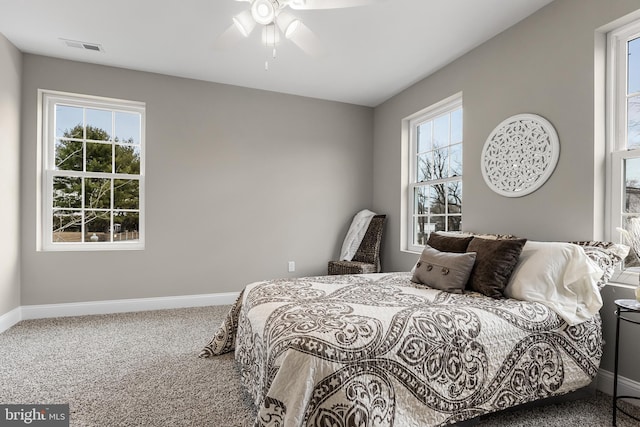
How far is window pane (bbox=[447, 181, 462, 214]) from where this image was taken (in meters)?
3.55

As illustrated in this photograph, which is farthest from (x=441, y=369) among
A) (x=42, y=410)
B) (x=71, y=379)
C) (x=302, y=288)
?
(x=71, y=379)

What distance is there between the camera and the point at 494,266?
7.22 ft

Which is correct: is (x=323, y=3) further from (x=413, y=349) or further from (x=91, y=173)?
(x=91, y=173)

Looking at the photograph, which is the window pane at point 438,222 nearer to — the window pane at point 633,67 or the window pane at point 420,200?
the window pane at point 420,200

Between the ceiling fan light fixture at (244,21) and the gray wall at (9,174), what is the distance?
2.51m

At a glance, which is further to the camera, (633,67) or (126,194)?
(126,194)

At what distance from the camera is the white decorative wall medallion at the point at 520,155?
2.54 meters

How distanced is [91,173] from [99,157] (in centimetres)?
19

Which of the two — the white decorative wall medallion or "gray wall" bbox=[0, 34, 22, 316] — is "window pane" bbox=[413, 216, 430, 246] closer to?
the white decorative wall medallion

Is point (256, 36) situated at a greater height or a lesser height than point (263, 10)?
greater

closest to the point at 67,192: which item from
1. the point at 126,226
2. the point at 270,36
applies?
the point at 126,226

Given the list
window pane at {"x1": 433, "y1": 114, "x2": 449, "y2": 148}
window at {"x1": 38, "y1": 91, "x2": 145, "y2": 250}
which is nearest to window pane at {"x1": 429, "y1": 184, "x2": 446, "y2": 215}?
window pane at {"x1": 433, "y1": 114, "x2": 449, "y2": 148}

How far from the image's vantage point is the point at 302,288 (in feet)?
7.34

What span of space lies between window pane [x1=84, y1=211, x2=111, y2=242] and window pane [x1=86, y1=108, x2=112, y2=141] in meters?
0.83
